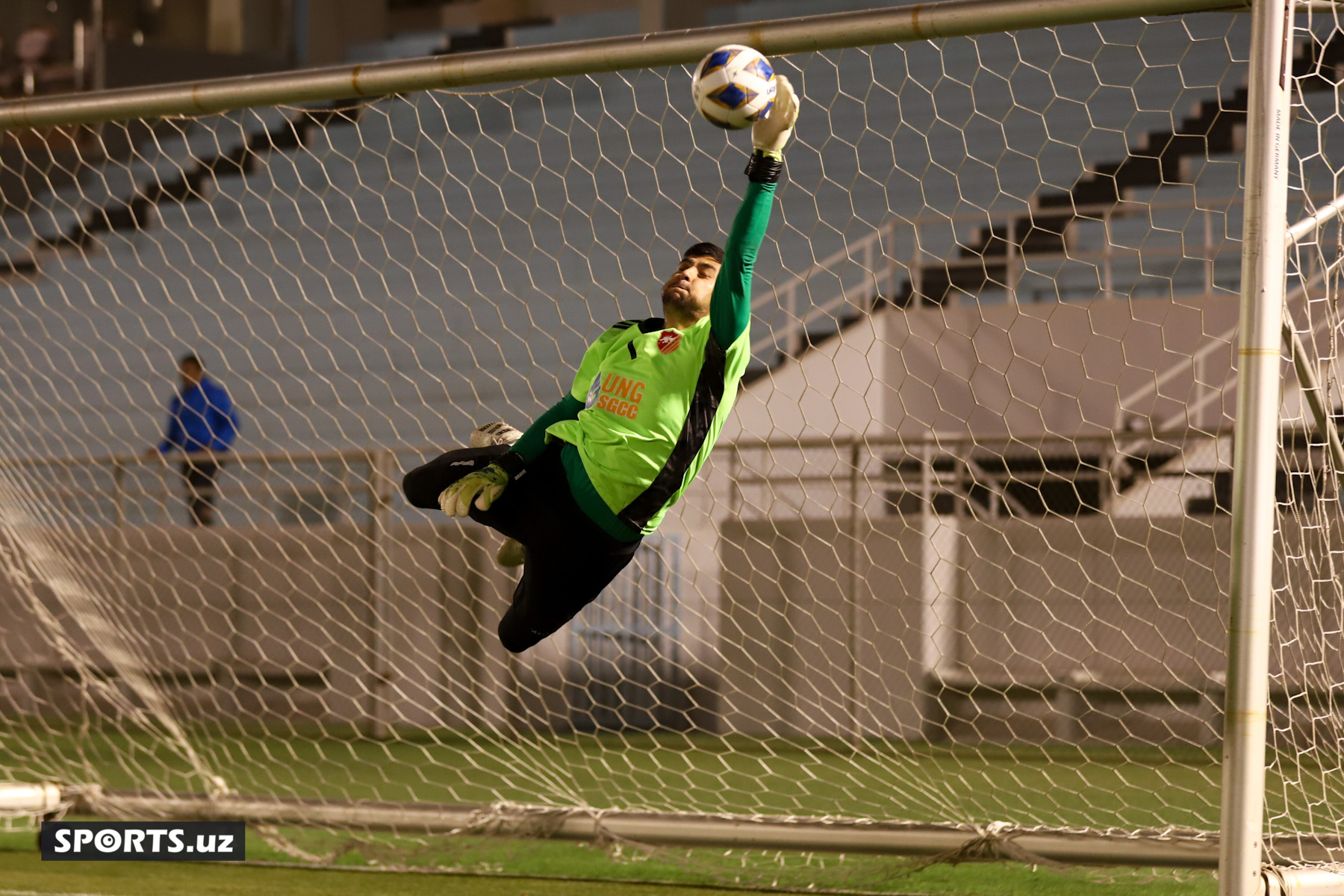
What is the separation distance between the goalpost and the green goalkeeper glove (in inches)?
50.8

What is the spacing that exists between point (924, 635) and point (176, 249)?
28.6 ft

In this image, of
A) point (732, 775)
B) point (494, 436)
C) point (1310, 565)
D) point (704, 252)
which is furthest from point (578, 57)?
point (732, 775)

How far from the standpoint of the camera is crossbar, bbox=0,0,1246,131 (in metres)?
3.45

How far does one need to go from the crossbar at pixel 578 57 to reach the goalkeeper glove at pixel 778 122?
0.63 meters

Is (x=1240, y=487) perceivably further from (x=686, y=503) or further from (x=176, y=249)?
(x=176, y=249)

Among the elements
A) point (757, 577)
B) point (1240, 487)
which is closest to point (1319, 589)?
point (1240, 487)

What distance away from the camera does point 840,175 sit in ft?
33.2

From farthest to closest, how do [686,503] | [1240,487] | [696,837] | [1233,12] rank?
[686,503] → [696,837] → [1233,12] → [1240,487]

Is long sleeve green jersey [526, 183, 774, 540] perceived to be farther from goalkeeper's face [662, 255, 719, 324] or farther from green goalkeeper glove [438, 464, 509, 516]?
green goalkeeper glove [438, 464, 509, 516]

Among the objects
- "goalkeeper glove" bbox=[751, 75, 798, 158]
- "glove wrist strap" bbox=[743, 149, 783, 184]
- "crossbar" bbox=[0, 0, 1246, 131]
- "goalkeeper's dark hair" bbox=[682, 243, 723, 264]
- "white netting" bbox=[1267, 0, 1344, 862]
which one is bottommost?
"white netting" bbox=[1267, 0, 1344, 862]

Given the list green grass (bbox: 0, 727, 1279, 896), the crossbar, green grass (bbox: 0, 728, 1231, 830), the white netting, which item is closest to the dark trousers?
green grass (bbox: 0, 727, 1279, 896)

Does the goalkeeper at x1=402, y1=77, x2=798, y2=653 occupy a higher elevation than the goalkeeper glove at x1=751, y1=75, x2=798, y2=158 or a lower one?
lower

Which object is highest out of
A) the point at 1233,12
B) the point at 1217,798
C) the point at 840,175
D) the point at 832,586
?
the point at 840,175

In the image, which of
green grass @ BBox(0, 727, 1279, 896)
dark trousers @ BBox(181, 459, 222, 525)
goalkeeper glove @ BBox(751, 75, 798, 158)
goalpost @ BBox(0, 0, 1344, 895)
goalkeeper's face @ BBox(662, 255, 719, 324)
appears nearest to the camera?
goalkeeper glove @ BBox(751, 75, 798, 158)
